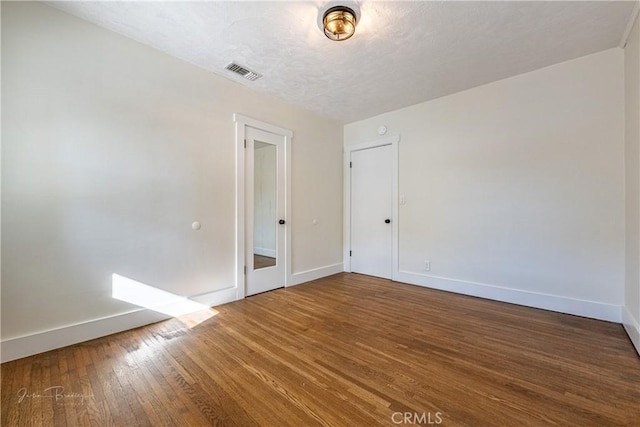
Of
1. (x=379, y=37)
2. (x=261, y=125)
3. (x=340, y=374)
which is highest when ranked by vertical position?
(x=379, y=37)

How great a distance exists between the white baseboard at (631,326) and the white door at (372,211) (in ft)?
7.94

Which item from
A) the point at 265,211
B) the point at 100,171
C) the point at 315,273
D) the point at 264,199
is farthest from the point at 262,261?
the point at 100,171

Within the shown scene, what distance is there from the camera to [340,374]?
5.62 feet

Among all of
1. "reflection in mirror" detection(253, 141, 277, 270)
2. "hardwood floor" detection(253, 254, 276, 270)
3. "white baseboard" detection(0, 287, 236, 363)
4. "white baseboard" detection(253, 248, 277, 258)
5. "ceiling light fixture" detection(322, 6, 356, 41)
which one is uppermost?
"ceiling light fixture" detection(322, 6, 356, 41)

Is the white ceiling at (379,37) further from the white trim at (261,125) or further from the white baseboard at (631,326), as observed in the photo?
the white baseboard at (631,326)

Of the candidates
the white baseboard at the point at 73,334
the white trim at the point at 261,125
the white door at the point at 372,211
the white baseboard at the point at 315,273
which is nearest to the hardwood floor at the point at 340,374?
the white baseboard at the point at 73,334

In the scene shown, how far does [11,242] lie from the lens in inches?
73.0

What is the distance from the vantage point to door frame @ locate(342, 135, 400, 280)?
13.1ft

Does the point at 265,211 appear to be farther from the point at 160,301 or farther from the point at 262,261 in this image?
the point at 160,301

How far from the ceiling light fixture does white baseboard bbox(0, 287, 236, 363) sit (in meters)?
3.09

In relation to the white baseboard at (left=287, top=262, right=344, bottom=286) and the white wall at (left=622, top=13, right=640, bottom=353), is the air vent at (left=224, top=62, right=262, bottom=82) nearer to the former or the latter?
the white baseboard at (left=287, top=262, right=344, bottom=286)

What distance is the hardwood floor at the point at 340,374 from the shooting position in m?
1.38

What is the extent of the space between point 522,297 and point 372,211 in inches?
89.2

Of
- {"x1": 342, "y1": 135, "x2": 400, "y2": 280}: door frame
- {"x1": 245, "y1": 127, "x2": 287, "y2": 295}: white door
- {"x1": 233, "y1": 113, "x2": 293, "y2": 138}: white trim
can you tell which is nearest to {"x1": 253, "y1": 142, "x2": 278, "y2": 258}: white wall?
{"x1": 245, "y1": 127, "x2": 287, "y2": 295}: white door
